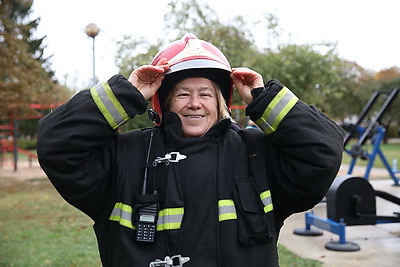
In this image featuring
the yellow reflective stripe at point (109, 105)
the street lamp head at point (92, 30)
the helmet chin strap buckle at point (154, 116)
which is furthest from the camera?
the street lamp head at point (92, 30)

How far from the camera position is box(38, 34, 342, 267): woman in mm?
1723

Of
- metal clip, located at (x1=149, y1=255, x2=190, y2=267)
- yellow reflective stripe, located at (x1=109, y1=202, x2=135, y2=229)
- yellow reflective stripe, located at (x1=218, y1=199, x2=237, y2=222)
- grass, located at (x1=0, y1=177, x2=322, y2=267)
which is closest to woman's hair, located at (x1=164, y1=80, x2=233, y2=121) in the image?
yellow reflective stripe, located at (x1=218, y1=199, x2=237, y2=222)

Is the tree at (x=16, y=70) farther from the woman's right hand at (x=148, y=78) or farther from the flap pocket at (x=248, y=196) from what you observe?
the flap pocket at (x=248, y=196)

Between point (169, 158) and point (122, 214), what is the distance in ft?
0.93

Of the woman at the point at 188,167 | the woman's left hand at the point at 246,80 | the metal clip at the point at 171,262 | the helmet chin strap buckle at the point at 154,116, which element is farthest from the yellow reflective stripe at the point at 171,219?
the woman's left hand at the point at 246,80

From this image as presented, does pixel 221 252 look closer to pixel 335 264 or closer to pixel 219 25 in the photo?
pixel 335 264

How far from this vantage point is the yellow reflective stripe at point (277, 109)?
1.83 metres

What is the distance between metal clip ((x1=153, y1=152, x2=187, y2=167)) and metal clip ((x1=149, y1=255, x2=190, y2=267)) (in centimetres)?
37

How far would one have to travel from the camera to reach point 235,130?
6.96 ft

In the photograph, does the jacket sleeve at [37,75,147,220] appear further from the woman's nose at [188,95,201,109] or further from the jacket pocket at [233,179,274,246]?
the jacket pocket at [233,179,274,246]

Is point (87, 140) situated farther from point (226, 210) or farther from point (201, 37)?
point (201, 37)

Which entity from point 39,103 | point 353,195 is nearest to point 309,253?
point 353,195

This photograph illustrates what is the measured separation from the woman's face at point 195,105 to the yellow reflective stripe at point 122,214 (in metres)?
0.41

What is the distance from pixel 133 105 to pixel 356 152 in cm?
780
